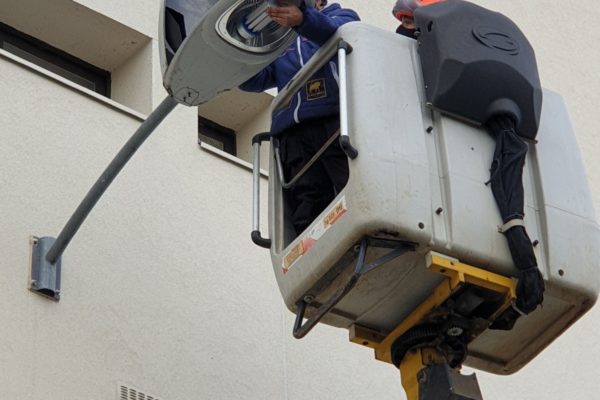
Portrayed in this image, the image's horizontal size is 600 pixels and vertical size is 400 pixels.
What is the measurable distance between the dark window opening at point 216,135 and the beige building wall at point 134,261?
258 millimetres

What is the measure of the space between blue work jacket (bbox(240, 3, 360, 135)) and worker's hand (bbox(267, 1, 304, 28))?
6 cm

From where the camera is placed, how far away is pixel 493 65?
710 cm

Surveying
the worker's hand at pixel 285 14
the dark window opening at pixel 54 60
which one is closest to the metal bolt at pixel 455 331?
the worker's hand at pixel 285 14

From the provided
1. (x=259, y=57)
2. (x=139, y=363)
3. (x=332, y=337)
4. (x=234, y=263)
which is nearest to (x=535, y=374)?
(x=332, y=337)

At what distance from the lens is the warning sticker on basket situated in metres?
6.86

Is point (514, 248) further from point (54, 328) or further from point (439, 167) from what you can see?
point (54, 328)

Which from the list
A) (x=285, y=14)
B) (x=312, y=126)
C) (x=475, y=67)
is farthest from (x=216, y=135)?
(x=475, y=67)

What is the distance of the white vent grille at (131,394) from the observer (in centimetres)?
787

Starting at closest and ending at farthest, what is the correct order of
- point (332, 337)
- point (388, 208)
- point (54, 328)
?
point (388, 208)
point (54, 328)
point (332, 337)

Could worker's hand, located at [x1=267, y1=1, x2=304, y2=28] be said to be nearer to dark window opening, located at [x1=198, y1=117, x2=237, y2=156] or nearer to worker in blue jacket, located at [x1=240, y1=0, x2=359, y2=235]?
worker in blue jacket, located at [x1=240, y1=0, x2=359, y2=235]

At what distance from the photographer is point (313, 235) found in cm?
704

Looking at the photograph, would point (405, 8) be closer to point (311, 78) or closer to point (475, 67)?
point (311, 78)

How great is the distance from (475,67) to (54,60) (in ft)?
10.2

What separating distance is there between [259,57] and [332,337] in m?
2.37
